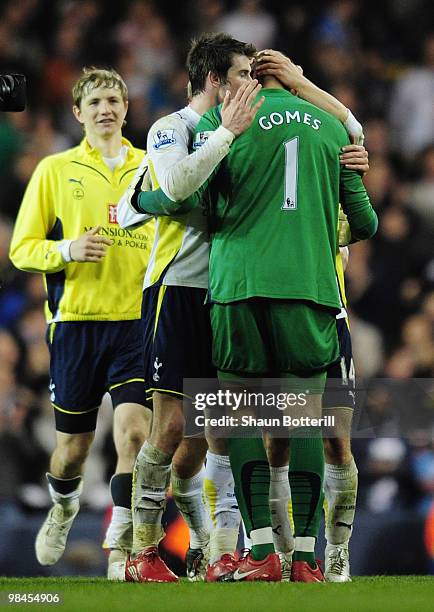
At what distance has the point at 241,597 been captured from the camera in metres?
3.59

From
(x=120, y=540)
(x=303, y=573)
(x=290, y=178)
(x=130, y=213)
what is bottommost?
(x=120, y=540)

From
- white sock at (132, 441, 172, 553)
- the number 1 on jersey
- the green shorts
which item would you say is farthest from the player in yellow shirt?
the number 1 on jersey

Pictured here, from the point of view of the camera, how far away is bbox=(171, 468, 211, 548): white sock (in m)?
5.04

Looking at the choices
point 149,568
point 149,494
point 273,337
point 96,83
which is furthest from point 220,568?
point 96,83

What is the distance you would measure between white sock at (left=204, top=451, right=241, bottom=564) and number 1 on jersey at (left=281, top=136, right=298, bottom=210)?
50.3 inches

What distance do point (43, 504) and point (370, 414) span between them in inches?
93.6

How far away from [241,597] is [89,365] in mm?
2471

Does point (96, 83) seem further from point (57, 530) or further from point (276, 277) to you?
point (57, 530)

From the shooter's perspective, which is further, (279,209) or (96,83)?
(96,83)

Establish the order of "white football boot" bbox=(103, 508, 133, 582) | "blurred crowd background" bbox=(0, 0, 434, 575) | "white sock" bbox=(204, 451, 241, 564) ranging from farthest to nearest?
"blurred crowd background" bbox=(0, 0, 434, 575) → "white football boot" bbox=(103, 508, 133, 582) → "white sock" bbox=(204, 451, 241, 564)

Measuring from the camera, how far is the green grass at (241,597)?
11.1 ft

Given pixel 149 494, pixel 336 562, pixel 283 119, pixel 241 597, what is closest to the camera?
pixel 241 597

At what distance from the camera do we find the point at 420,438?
7.51m

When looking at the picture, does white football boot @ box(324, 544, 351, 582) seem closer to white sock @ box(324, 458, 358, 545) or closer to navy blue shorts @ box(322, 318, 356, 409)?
white sock @ box(324, 458, 358, 545)
